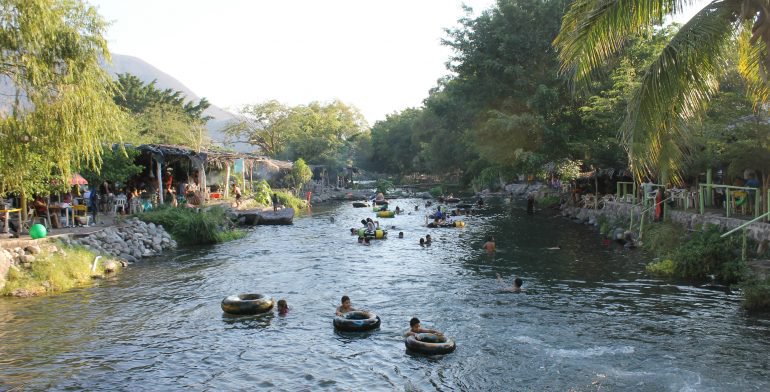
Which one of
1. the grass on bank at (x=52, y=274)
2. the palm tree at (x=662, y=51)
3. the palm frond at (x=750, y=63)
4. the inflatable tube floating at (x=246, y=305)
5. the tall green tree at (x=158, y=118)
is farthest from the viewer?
the tall green tree at (x=158, y=118)

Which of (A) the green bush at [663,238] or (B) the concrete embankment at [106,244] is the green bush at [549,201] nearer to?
(A) the green bush at [663,238]

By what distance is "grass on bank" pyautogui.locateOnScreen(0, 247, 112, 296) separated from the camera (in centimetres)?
1688

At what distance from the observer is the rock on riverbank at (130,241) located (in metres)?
21.4

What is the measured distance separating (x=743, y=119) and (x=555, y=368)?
1422cm

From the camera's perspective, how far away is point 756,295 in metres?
13.7

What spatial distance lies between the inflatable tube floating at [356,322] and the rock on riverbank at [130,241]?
11.6m

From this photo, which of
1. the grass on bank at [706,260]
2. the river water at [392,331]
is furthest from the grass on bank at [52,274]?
the grass on bank at [706,260]

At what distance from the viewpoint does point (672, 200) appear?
25.8 m

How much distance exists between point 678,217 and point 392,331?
15087 millimetres

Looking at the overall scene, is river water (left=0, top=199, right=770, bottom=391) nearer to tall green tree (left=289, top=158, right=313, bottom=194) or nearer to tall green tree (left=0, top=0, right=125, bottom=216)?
tall green tree (left=0, top=0, right=125, bottom=216)

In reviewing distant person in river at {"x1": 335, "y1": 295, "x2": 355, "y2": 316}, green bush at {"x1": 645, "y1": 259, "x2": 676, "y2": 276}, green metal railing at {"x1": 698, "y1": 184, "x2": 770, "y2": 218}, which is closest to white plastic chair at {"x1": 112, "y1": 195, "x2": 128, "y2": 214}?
distant person in river at {"x1": 335, "y1": 295, "x2": 355, "y2": 316}

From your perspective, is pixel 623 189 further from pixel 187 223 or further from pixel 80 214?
pixel 80 214

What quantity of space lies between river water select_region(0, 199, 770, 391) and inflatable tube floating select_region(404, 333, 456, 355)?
7.3 inches

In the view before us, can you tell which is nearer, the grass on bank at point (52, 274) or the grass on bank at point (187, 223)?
the grass on bank at point (52, 274)
